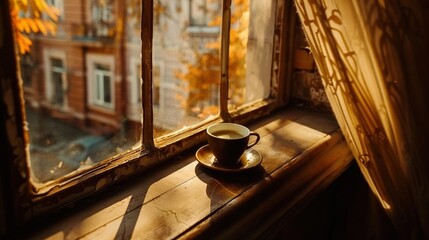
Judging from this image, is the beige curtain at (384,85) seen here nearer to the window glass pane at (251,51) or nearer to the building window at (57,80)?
the window glass pane at (251,51)

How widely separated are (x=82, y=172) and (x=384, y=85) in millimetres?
750

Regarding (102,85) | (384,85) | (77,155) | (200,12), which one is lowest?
(102,85)

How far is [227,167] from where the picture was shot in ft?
2.95

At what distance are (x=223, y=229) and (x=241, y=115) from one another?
58 cm

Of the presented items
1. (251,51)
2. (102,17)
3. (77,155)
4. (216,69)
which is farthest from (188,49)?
(102,17)

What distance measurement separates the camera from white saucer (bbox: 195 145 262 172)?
2.93ft

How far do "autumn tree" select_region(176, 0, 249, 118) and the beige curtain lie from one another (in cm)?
37

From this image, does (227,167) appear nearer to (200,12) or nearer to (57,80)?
(200,12)

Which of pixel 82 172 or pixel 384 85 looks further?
pixel 384 85

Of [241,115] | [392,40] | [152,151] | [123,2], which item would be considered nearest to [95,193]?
[152,151]

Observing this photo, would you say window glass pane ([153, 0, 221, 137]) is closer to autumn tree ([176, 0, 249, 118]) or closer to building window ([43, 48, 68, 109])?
autumn tree ([176, 0, 249, 118])

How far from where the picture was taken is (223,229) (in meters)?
0.73

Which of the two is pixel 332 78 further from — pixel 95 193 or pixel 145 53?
pixel 95 193

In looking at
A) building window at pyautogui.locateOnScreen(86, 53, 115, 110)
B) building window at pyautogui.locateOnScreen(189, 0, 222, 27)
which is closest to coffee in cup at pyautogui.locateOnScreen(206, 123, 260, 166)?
building window at pyautogui.locateOnScreen(189, 0, 222, 27)
